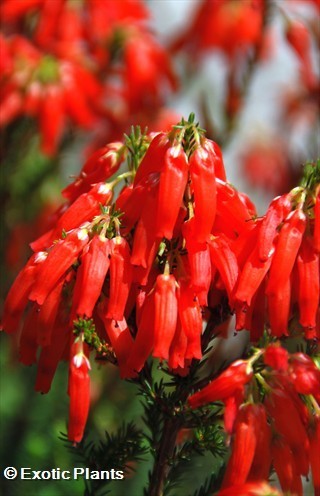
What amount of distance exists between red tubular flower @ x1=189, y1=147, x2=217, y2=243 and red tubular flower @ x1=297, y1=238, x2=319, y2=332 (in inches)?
3.8

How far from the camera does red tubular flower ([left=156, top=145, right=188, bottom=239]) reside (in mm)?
956

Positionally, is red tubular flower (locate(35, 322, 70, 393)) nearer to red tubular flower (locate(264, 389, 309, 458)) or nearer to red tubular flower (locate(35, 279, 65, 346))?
red tubular flower (locate(35, 279, 65, 346))

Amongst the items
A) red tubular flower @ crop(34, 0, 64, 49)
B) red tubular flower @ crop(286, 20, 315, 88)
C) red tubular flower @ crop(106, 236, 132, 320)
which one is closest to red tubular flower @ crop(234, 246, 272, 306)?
red tubular flower @ crop(106, 236, 132, 320)

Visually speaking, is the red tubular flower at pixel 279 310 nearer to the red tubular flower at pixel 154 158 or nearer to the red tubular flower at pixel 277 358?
the red tubular flower at pixel 277 358

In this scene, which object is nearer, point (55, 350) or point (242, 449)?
point (242, 449)

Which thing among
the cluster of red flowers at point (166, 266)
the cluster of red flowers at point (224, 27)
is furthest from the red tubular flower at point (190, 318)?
the cluster of red flowers at point (224, 27)

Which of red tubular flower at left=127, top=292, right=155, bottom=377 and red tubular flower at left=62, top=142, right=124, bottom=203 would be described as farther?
red tubular flower at left=62, top=142, right=124, bottom=203

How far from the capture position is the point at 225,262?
3.26ft

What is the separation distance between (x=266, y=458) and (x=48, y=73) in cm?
127

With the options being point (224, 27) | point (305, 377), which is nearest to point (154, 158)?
point (305, 377)

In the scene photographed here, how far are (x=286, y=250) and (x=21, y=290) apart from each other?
273mm

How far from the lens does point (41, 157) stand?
2289 millimetres

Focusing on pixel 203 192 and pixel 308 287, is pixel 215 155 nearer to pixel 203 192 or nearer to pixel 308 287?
pixel 203 192

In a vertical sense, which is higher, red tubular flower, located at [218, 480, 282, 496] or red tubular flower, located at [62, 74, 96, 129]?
red tubular flower, located at [62, 74, 96, 129]
